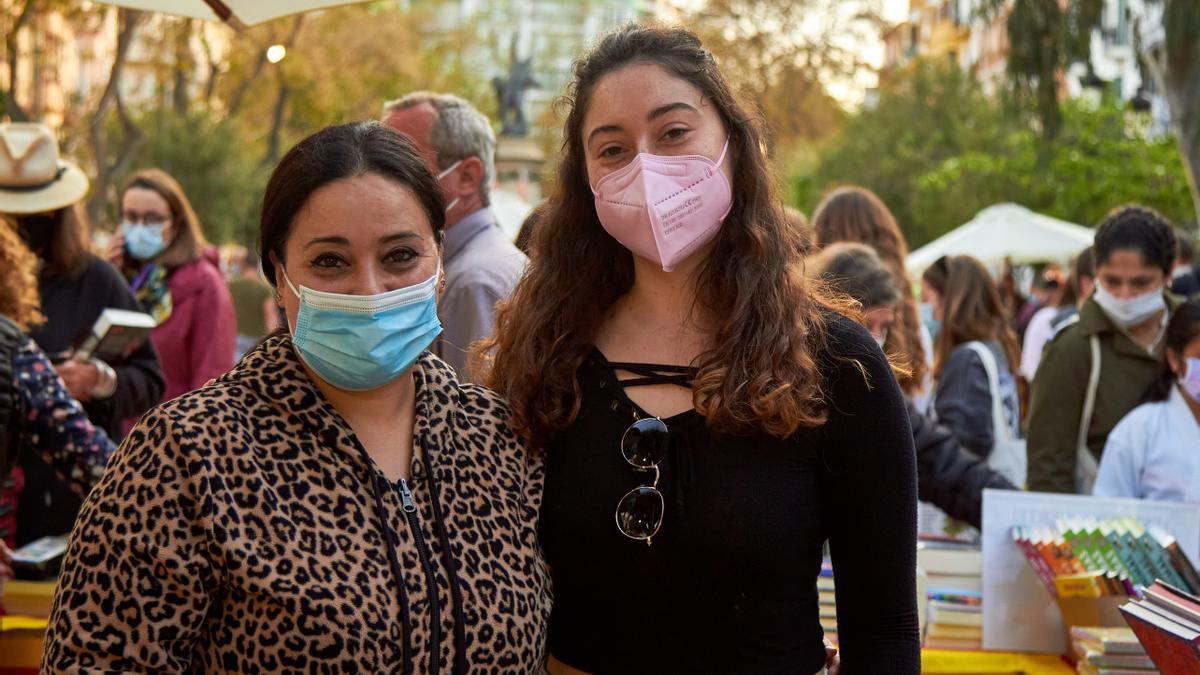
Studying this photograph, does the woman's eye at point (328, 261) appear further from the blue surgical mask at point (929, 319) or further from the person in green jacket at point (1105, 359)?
the blue surgical mask at point (929, 319)

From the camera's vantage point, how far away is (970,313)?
7230 millimetres

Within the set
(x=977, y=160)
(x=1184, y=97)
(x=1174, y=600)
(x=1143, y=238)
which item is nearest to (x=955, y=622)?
(x=1174, y=600)

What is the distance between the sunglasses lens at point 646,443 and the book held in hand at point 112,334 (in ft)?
9.04

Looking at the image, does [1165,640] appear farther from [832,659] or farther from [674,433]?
[674,433]

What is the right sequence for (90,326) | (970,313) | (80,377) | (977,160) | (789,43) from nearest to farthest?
(80,377)
(90,326)
(970,313)
(977,160)
(789,43)

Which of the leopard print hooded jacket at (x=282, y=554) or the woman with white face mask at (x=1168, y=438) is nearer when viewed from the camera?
the leopard print hooded jacket at (x=282, y=554)

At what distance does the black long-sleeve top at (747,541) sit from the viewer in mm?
2488

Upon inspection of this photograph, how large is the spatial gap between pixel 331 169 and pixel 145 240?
4567 mm

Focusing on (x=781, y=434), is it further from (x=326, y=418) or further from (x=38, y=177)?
(x=38, y=177)

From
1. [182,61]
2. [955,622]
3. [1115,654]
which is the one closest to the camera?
[1115,654]

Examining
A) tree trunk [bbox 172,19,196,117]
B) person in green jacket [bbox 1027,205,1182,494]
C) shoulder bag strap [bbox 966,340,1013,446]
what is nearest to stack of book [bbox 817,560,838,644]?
person in green jacket [bbox 1027,205,1182,494]

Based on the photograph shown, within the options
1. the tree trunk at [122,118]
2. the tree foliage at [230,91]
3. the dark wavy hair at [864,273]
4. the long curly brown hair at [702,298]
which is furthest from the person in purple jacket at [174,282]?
the tree foliage at [230,91]

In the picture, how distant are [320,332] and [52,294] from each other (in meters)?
3.13

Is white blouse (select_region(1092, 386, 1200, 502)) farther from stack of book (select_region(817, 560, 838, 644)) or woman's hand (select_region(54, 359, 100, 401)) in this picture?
woman's hand (select_region(54, 359, 100, 401))
